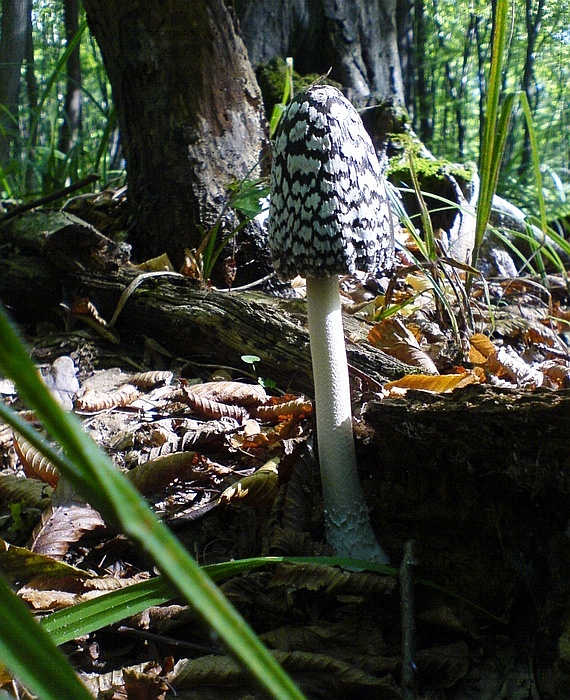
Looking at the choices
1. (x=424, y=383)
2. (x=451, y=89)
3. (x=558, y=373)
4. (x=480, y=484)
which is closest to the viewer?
(x=480, y=484)

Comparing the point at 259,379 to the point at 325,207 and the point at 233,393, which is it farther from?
the point at 325,207

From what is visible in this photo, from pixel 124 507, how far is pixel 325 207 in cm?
132

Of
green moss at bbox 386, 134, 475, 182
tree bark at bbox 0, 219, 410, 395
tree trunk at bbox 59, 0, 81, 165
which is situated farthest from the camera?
tree trunk at bbox 59, 0, 81, 165

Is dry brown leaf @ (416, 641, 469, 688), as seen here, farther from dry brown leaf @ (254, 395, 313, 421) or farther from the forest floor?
dry brown leaf @ (254, 395, 313, 421)

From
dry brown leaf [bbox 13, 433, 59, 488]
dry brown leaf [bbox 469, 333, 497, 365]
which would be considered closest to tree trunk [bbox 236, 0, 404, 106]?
dry brown leaf [bbox 469, 333, 497, 365]

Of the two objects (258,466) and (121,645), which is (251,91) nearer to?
(258,466)

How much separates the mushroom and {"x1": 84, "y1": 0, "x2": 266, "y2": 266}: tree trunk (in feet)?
5.47

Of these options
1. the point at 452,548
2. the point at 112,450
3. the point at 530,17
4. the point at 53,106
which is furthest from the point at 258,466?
the point at 53,106

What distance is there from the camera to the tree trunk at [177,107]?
10.6ft

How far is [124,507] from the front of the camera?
44 centimetres

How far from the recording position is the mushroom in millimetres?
1644

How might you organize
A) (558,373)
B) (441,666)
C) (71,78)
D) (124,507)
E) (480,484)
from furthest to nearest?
1. (71,78)
2. (558,373)
3. (480,484)
4. (441,666)
5. (124,507)

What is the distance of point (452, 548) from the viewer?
1.86 metres

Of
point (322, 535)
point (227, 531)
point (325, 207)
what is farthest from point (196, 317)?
point (325, 207)
